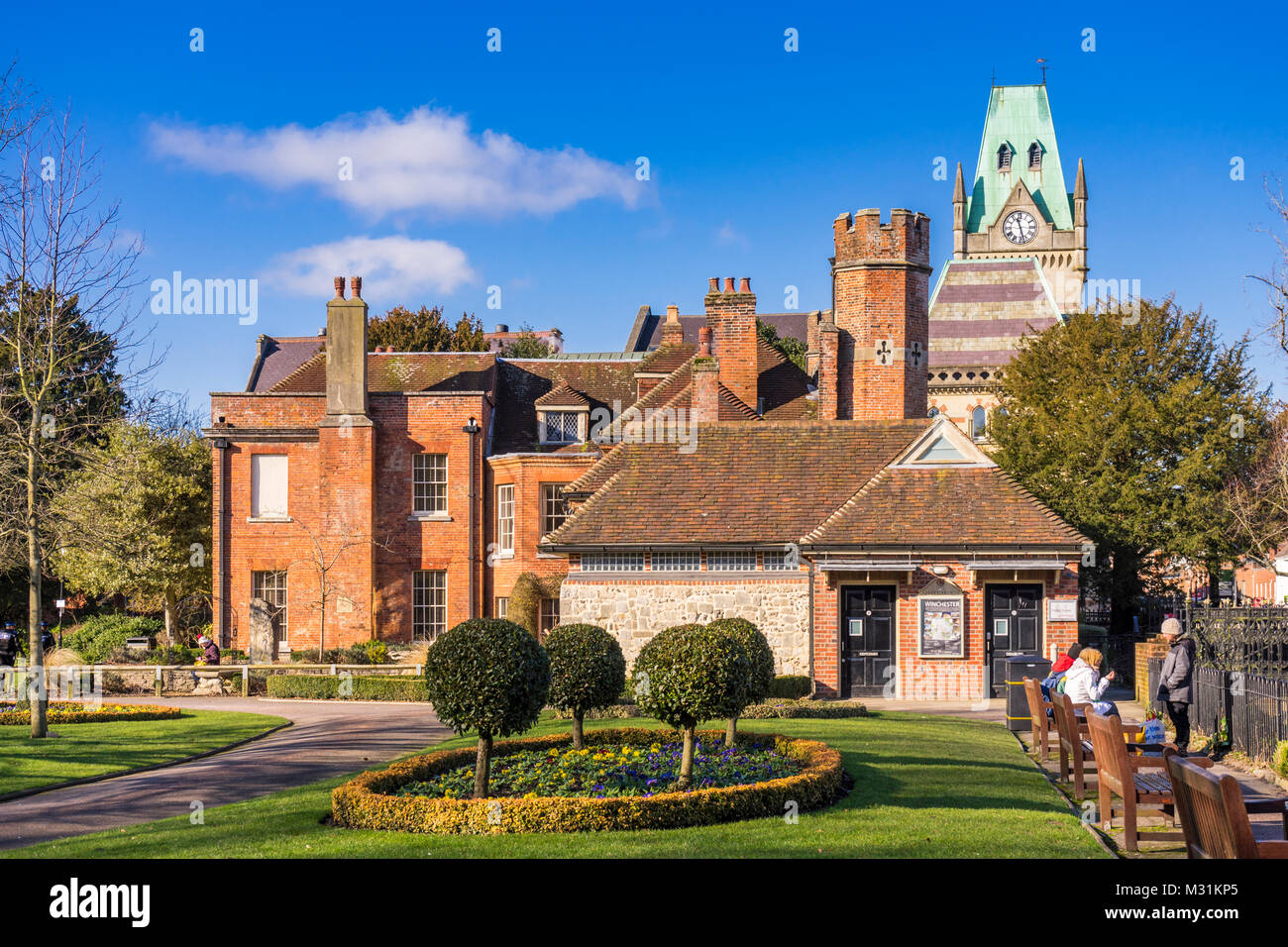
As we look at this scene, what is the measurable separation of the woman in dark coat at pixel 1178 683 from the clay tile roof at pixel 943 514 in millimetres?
10396

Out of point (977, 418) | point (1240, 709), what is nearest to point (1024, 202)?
point (977, 418)

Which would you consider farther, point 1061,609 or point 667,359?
point 667,359

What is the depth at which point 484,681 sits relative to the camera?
11.7 metres

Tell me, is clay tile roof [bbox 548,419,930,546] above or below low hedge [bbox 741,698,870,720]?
above

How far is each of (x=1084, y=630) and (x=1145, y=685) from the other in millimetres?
10666

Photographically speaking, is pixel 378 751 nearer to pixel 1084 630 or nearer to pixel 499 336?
pixel 1084 630

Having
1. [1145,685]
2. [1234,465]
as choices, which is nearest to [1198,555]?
[1234,465]

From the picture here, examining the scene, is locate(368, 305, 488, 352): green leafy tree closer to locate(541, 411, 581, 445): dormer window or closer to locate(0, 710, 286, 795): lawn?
locate(541, 411, 581, 445): dormer window

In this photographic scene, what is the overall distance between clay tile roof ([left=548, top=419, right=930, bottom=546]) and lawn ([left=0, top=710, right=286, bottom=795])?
894 cm

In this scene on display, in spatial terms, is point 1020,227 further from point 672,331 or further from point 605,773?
point 605,773

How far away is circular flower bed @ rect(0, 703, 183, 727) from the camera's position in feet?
73.5

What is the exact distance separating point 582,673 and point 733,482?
15.5 meters

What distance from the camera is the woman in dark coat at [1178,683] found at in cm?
1567

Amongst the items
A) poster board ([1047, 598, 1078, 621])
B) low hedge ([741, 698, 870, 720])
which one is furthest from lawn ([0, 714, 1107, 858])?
poster board ([1047, 598, 1078, 621])
